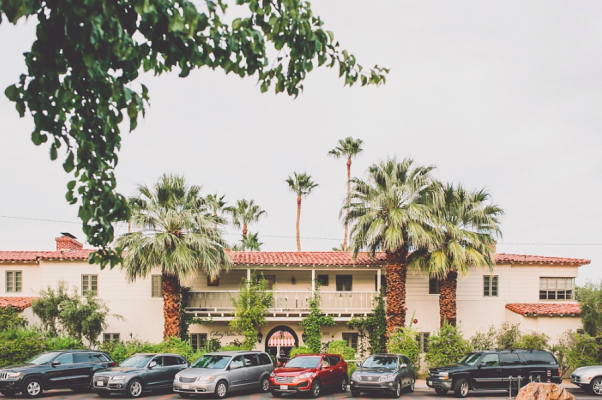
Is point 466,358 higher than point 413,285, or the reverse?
point 413,285

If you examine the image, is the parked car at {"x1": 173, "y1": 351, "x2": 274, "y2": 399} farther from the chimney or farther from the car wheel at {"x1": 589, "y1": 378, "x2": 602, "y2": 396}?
the chimney

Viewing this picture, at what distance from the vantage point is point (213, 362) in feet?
71.2

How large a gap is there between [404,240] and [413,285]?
3.93m

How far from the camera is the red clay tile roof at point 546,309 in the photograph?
96.3 ft

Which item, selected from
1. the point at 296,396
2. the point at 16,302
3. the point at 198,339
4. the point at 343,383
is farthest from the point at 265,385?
the point at 16,302

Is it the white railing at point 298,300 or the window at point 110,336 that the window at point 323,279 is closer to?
the white railing at point 298,300

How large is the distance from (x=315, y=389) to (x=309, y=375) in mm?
606

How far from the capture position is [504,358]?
2269 centimetres

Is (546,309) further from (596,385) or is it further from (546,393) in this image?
(546,393)

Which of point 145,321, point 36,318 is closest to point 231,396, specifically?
point 145,321

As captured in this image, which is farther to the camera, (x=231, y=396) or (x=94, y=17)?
(x=231, y=396)

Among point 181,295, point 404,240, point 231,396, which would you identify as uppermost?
point 404,240

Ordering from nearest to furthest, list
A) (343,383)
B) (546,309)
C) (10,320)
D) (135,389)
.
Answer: (135,389) < (343,383) < (10,320) < (546,309)

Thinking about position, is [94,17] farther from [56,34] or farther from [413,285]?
[413,285]
